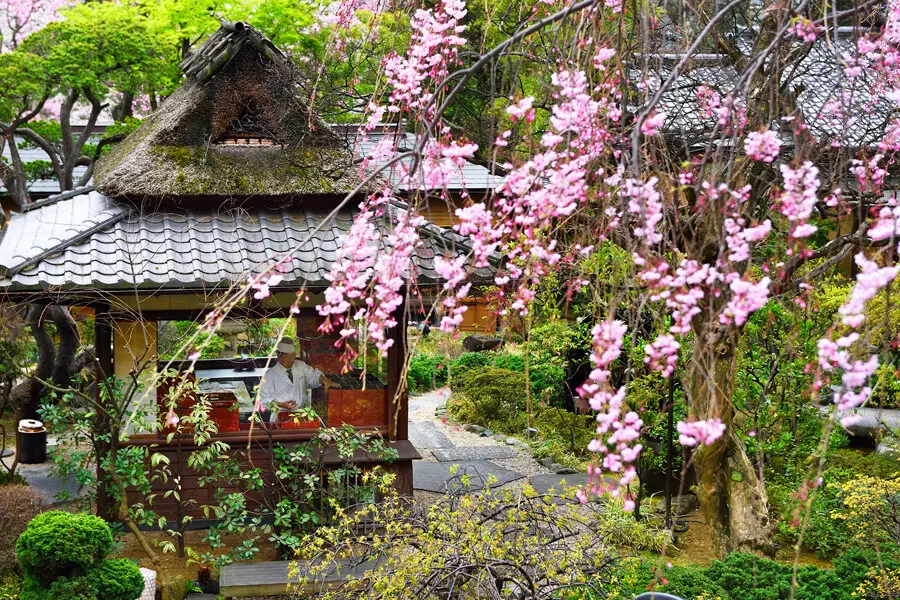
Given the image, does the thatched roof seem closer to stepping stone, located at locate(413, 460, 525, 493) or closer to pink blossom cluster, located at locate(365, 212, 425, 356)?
stepping stone, located at locate(413, 460, 525, 493)

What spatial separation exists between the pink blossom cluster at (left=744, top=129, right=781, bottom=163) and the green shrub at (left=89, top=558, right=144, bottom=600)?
4194 mm

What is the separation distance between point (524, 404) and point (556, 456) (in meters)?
1.82

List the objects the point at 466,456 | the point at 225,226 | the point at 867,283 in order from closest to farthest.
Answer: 1. the point at 867,283
2. the point at 225,226
3. the point at 466,456

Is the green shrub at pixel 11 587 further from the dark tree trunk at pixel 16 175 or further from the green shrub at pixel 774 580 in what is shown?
the dark tree trunk at pixel 16 175

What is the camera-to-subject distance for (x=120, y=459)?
20.2 ft

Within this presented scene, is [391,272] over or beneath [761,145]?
beneath

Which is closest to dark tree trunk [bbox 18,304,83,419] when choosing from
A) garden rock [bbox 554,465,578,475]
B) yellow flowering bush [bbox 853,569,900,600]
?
garden rock [bbox 554,465,578,475]

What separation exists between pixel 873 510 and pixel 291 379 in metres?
4.30

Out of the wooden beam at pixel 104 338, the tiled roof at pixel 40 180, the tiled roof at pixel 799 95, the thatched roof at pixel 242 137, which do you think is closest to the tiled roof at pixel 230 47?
the thatched roof at pixel 242 137

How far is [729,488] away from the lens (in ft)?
20.4

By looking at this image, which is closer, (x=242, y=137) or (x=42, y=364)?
(x=242, y=137)

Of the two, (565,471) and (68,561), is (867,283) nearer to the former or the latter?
(68,561)

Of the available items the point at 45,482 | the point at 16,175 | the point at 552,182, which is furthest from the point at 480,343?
the point at 552,182

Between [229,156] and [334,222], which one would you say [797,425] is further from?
[229,156]
